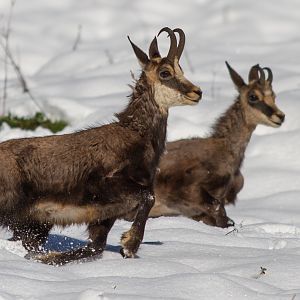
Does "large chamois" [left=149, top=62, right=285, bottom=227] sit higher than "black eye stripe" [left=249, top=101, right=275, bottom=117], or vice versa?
"black eye stripe" [left=249, top=101, right=275, bottom=117]

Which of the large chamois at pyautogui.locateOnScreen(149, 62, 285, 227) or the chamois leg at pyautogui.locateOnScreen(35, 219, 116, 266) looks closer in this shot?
the chamois leg at pyautogui.locateOnScreen(35, 219, 116, 266)

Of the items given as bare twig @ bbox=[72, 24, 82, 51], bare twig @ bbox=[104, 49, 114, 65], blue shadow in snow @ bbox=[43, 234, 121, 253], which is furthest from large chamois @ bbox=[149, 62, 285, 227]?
bare twig @ bbox=[72, 24, 82, 51]

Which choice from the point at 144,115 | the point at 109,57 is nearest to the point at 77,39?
the point at 109,57

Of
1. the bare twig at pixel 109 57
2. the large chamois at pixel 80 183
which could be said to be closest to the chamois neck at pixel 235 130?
the large chamois at pixel 80 183

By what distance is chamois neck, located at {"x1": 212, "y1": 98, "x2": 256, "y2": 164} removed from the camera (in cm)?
1153

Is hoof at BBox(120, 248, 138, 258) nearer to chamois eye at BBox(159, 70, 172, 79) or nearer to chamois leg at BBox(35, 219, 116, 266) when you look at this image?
chamois leg at BBox(35, 219, 116, 266)

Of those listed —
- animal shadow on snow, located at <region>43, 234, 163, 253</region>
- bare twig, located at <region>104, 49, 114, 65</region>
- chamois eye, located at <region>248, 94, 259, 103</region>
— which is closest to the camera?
animal shadow on snow, located at <region>43, 234, 163, 253</region>

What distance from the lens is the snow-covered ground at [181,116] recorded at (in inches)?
248

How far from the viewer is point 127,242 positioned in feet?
24.1

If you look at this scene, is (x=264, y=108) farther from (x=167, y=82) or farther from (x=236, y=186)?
(x=167, y=82)

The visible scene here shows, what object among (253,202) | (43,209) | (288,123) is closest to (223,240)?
(43,209)

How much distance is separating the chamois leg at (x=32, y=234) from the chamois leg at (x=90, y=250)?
0.21 meters

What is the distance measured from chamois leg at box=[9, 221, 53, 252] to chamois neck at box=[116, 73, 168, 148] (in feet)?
2.86

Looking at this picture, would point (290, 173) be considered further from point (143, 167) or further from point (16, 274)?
point (16, 274)
